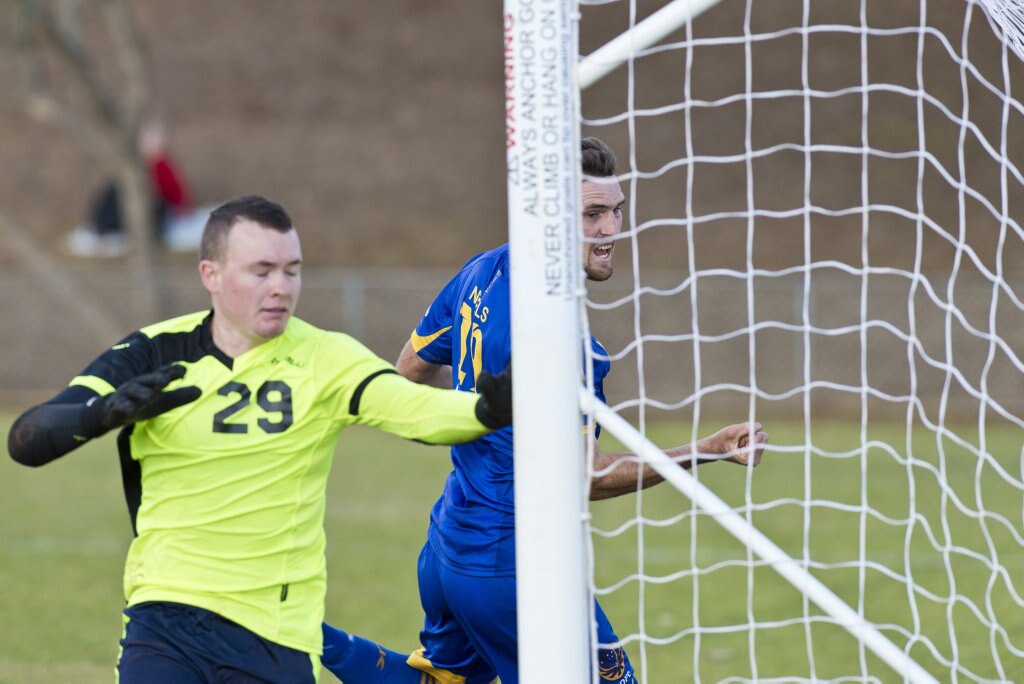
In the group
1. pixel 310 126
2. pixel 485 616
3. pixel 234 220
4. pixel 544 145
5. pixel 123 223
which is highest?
pixel 310 126

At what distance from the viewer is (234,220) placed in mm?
3273

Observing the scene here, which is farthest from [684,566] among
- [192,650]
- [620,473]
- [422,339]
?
[192,650]

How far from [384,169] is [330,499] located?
33.6 ft

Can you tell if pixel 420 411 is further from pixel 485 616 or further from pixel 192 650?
pixel 485 616

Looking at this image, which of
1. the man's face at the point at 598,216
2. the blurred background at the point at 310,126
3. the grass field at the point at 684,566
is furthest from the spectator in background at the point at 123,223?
the man's face at the point at 598,216

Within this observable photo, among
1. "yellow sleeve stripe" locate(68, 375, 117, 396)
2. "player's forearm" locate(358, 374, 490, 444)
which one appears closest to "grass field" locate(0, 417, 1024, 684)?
"player's forearm" locate(358, 374, 490, 444)

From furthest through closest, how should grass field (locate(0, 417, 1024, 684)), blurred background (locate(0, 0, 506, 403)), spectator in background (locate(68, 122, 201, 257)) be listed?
1. blurred background (locate(0, 0, 506, 403))
2. spectator in background (locate(68, 122, 201, 257))
3. grass field (locate(0, 417, 1024, 684))

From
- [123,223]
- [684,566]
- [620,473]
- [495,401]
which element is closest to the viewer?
[495,401]

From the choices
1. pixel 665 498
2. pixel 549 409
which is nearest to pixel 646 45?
pixel 549 409

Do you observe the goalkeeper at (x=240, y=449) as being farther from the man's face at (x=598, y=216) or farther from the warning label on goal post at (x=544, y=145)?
the man's face at (x=598, y=216)

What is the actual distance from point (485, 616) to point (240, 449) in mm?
1025

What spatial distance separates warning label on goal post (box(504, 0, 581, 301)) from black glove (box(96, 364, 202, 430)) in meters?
0.91

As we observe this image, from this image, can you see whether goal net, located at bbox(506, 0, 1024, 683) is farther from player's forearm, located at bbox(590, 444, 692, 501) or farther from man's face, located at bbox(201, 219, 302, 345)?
man's face, located at bbox(201, 219, 302, 345)

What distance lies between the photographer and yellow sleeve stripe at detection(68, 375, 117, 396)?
3.15 meters
